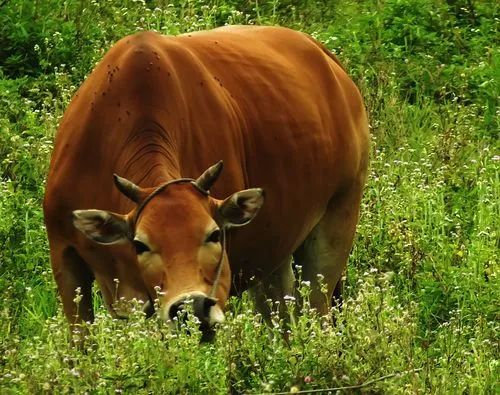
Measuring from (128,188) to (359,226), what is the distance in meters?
3.32

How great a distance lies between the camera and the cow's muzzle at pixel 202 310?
8.58 meters

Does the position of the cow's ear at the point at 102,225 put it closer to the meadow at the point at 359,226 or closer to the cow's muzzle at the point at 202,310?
the meadow at the point at 359,226

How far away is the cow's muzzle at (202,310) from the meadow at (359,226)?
0.08 metres

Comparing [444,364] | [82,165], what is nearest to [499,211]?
[444,364]

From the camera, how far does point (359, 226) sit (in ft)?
39.3

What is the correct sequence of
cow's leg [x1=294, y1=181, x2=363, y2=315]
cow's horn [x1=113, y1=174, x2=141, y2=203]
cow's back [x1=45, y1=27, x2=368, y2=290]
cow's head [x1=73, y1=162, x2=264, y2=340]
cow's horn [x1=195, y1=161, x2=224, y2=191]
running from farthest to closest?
1. cow's leg [x1=294, y1=181, x2=363, y2=315]
2. cow's back [x1=45, y1=27, x2=368, y2=290]
3. cow's horn [x1=195, y1=161, x2=224, y2=191]
4. cow's horn [x1=113, y1=174, x2=141, y2=203]
5. cow's head [x1=73, y1=162, x2=264, y2=340]

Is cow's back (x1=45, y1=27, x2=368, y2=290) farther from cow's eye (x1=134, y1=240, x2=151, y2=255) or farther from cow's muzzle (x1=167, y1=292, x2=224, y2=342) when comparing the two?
cow's muzzle (x1=167, y1=292, x2=224, y2=342)

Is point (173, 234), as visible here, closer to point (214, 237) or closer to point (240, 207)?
point (214, 237)

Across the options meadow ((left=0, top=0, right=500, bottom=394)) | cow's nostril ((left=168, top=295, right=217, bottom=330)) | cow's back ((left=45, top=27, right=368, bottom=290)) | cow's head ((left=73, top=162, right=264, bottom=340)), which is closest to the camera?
meadow ((left=0, top=0, right=500, bottom=394))

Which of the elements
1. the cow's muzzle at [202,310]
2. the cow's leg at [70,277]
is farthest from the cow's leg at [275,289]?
the cow's muzzle at [202,310]

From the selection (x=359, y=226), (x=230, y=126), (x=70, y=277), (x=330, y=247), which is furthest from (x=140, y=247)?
(x=359, y=226)

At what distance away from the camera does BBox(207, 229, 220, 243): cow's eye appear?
8.98m

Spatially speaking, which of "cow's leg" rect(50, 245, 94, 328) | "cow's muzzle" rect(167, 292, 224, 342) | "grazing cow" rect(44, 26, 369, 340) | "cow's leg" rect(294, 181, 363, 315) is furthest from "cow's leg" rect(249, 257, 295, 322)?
"cow's muzzle" rect(167, 292, 224, 342)

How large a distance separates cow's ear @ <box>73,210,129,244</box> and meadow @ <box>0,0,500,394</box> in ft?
1.24
